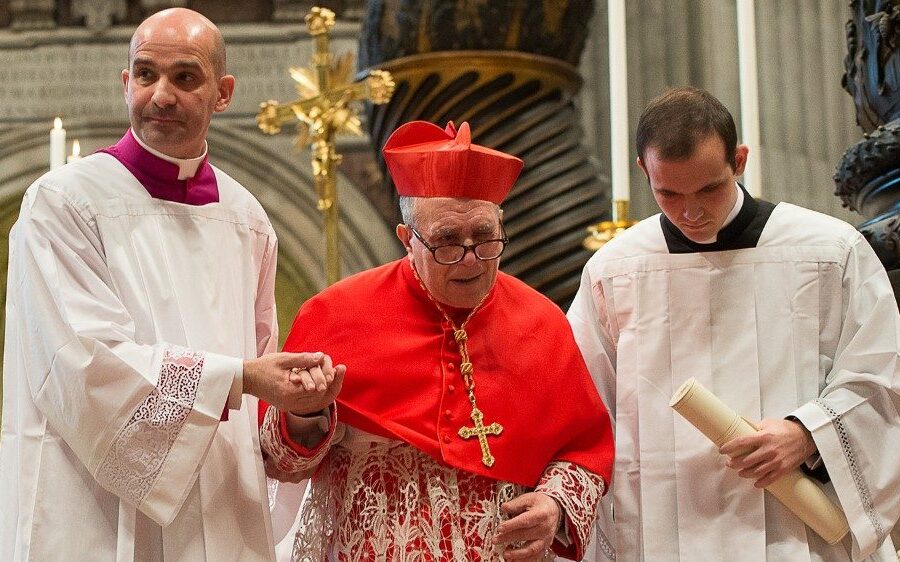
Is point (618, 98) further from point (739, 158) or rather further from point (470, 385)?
point (470, 385)

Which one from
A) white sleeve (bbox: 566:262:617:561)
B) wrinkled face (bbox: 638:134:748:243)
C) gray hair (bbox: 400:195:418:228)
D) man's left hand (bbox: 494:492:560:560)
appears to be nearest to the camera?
man's left hand (bbox: 494:492:560:560)

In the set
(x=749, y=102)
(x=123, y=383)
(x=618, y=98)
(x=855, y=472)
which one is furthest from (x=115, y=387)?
(x=749, y=102)

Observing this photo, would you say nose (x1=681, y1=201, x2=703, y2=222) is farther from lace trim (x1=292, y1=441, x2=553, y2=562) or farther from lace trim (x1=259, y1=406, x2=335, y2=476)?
lace trim (x1=259, y1=406, x2=335, y2=476)

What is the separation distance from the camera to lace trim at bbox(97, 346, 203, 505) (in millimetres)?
3348

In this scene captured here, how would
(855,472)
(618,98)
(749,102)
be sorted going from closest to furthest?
(855,472) < (749,102) < (618,98)

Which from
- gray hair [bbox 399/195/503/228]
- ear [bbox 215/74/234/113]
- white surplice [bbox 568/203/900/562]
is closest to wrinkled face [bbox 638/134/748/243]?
white surplice [bbox 568/203/900/562]

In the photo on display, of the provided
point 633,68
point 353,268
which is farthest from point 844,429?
point 353,268

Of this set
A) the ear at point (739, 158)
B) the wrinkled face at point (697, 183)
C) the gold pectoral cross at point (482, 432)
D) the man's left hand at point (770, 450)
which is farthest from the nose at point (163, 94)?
the man's left hand at point (770, 450)

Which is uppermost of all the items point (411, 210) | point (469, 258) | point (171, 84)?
point (171, 84)

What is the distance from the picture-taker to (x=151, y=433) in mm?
3367

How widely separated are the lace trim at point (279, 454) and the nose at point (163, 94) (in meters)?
0.77

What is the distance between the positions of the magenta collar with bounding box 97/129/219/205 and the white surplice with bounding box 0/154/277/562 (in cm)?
2

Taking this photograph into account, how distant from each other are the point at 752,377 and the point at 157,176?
1.56 m

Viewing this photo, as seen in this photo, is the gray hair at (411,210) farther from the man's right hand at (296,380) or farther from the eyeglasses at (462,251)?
the man's right hand at (296,380)
